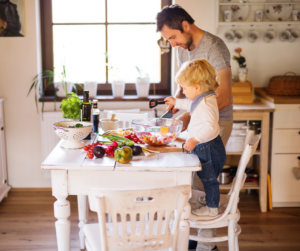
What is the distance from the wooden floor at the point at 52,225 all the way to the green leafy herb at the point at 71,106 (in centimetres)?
93

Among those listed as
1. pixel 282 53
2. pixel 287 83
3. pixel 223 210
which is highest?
pixel 282 53

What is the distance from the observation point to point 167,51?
126 inches

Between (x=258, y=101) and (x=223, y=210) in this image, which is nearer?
(x=223, y=210)

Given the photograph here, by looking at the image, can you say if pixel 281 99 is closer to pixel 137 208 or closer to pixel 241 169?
pixel 241 169

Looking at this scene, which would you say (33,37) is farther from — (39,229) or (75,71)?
(39,229)

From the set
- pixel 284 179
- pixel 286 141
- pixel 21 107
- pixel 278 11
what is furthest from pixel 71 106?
pixel 278 11

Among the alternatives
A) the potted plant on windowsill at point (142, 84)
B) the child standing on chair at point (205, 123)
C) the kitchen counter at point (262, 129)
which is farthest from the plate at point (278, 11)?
the child standing on chair at point (205, 123)

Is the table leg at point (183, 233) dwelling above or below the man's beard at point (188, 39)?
below

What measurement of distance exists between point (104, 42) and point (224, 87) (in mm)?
1675

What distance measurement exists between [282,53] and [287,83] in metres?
0.39

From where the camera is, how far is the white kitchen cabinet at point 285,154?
2.86 m

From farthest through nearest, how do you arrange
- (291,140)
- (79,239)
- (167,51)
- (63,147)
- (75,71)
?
(75,71), (167,51), (291,140), (79,239), (63,147)

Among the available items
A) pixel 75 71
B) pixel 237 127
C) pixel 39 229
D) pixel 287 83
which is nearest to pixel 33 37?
pixel 75 71

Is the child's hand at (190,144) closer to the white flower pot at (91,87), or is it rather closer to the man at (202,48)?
the man at (202,48)
